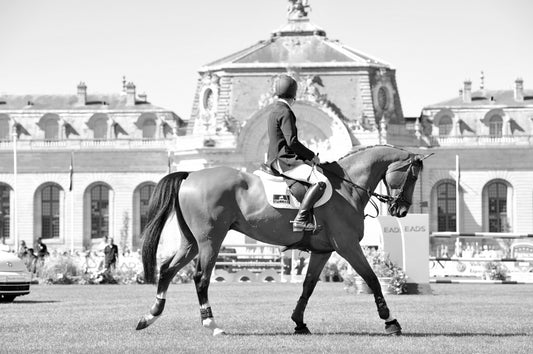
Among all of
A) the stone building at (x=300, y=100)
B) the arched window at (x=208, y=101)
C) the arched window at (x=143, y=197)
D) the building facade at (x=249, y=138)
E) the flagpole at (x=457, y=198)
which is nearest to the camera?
the stone building at (x=300, y=100)

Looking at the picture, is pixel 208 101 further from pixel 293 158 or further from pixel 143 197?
pixel 293 158

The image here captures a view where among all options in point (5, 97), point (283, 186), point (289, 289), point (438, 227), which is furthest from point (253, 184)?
point (5, 97)

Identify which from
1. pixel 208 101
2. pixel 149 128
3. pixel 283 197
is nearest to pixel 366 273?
pixel 283 197

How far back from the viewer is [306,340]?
1753 centimetres

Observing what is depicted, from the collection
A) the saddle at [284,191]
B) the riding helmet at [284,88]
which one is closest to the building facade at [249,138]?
the riding helmet at [284,88]

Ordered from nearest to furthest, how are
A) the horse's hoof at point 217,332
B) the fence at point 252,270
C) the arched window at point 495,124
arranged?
the horse's hoof at point 217,332 → the fence at point 252,270 → the arched window at point 495,124

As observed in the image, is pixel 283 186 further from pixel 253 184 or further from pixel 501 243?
pixel 501 243

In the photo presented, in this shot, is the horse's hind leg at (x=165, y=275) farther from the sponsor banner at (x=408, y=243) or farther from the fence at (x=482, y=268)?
the fence at (x=482, y=268)

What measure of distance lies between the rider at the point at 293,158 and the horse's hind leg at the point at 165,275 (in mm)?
1543

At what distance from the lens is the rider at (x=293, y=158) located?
725 inches

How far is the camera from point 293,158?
61.0 ft

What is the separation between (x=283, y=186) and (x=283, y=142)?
0.59 m

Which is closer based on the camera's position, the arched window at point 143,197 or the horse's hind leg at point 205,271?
the horse's hind leg at point 205,271

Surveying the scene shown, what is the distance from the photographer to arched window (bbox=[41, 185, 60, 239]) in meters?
95.2
